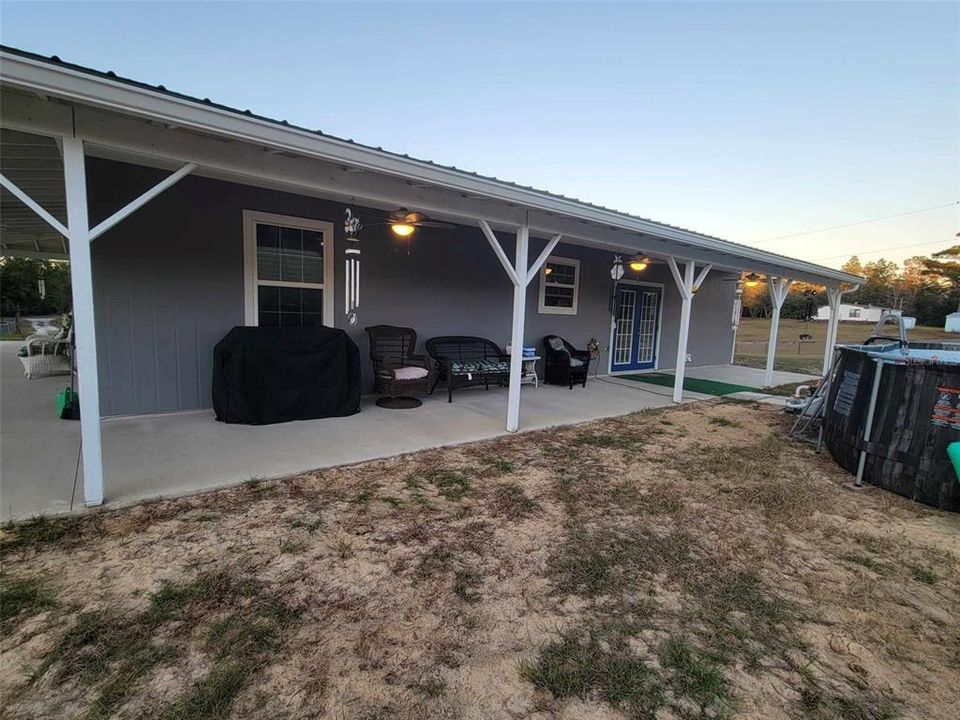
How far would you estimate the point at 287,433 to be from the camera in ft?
14.5

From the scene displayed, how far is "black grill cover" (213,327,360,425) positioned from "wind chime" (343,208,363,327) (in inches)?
34.5

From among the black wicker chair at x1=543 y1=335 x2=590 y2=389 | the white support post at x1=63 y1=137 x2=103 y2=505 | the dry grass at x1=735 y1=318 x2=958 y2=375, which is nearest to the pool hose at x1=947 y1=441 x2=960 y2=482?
the black wicker chair at x1=543 y1=335 x2=590 y2=389

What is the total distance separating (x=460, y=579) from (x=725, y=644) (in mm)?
1177

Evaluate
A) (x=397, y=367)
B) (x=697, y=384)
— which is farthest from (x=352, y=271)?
(x=697, y=384)

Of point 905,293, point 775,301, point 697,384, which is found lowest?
point 697,384

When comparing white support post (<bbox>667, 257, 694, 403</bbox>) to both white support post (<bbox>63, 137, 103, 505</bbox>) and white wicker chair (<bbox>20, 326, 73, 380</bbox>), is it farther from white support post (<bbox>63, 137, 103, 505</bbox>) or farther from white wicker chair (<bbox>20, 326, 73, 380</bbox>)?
white wicker chair (<bbox>20, 326, 73, 380</bbox>)

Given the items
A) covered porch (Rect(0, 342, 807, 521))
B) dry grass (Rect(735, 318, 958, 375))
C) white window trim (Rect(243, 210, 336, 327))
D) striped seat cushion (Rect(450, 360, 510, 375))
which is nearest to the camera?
covered porch (Rect(0, 342, 807, 521))

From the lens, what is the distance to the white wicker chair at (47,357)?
22.1 ft

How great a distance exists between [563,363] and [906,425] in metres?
4.61

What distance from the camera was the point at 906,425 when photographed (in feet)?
12.0

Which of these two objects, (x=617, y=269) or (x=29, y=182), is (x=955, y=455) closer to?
(x=617, y=269)

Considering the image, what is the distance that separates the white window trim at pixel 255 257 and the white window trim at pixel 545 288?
3.80m

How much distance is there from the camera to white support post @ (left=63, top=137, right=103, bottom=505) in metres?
2.57

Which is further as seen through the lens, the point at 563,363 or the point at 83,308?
the point at 563,363
